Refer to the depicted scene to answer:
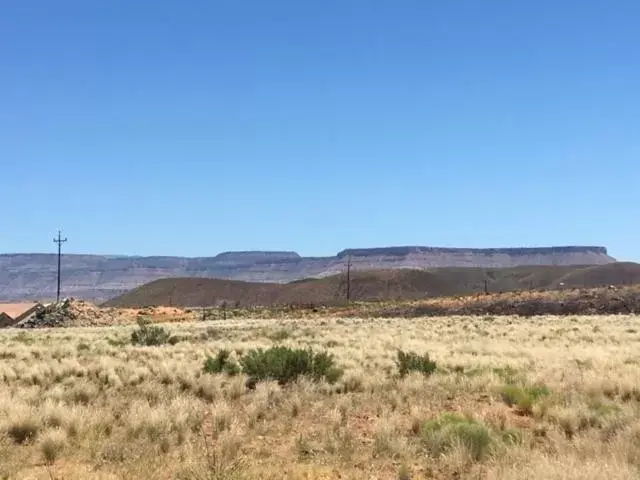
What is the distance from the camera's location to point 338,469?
7.81 m

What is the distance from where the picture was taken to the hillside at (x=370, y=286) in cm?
15900

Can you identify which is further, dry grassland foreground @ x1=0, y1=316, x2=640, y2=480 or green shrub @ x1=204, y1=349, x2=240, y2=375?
green shrub @ x1=204, y1=349, x2=240, y2=375

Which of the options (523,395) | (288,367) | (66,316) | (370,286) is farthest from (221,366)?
(370,286)

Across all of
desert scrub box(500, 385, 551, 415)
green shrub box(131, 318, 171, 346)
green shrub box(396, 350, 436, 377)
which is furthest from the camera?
green shrub box(131, 318, 171, 346)

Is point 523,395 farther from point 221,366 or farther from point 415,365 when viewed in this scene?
point 221,366

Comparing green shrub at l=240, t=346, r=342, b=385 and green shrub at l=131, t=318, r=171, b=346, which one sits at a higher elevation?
green shrub at l=240, t=346, r=342, b=385

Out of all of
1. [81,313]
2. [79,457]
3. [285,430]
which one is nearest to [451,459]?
[285,430]

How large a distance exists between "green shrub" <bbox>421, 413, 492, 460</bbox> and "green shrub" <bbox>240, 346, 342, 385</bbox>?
611 centimetres

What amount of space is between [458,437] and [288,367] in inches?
302

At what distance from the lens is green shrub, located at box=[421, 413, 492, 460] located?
317 inches

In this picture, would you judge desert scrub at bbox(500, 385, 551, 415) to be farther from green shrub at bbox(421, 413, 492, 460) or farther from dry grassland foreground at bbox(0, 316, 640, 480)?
green shrub at bbox(421, 413, 492, 460)

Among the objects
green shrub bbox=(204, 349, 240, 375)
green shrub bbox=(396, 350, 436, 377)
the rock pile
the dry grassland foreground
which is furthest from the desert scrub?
the rock pile

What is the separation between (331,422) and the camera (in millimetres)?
10461

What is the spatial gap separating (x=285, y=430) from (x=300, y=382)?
3.84 m
